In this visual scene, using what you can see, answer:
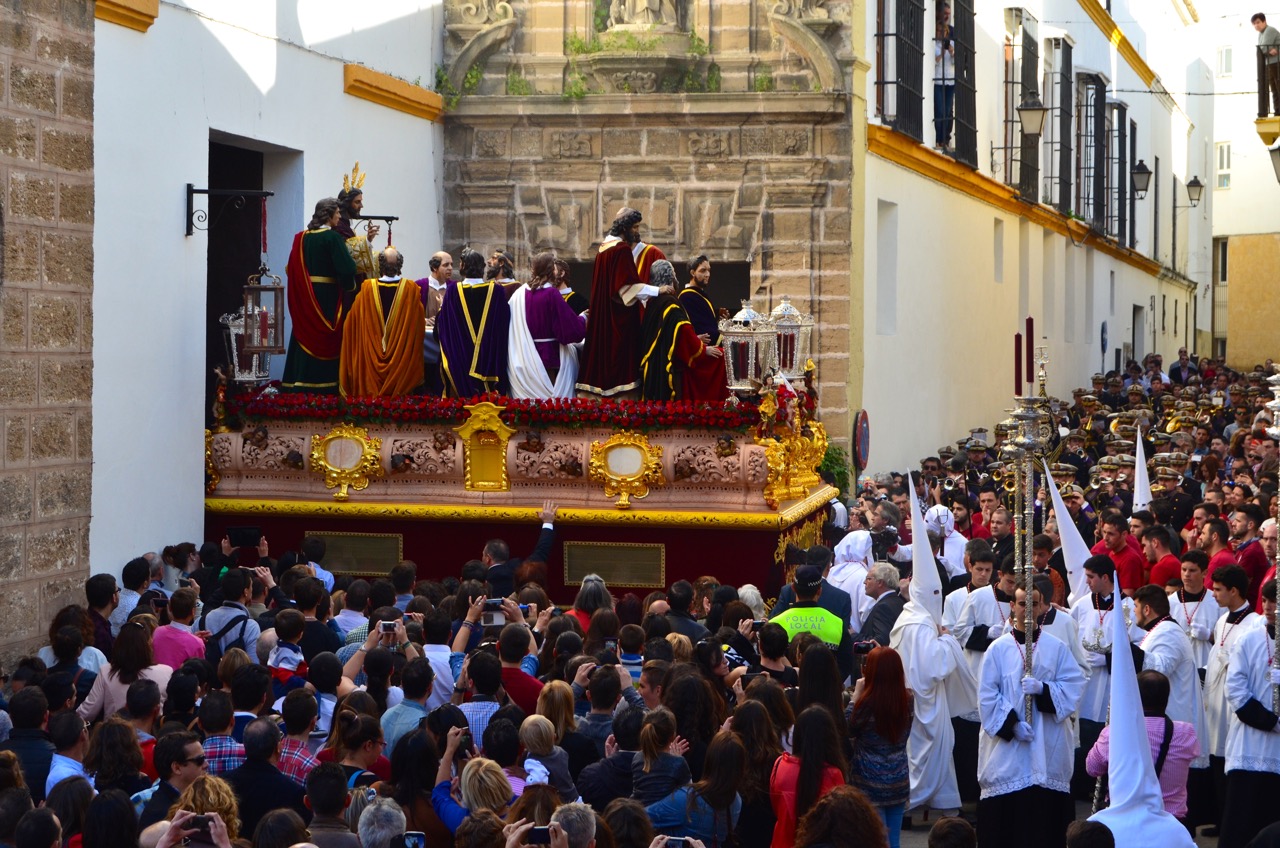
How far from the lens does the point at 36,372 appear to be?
11.9 metres

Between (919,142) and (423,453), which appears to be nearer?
(423,453)

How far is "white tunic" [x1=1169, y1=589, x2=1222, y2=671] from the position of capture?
1040cm

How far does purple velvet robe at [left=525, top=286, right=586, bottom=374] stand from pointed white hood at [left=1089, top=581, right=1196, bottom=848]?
27.6 feet

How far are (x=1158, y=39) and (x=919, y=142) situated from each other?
24.8m

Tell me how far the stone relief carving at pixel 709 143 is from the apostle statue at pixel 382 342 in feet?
16.0

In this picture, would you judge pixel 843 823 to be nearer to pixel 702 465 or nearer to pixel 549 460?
pixel 702 465

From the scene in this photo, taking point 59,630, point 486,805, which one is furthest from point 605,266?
point 486,805

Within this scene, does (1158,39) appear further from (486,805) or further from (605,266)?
(486,805)

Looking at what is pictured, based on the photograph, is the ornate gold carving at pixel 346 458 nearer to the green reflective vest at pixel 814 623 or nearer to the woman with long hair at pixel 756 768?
the green reflective vest at pixel 814 623

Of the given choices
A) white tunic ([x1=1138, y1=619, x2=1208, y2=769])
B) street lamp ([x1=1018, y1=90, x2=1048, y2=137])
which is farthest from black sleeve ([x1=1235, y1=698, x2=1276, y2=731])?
street lamp ([x1=1018, y1=90, x2=1048, y2=137])

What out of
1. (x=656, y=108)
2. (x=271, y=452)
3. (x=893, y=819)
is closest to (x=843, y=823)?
(x=893, y=819)

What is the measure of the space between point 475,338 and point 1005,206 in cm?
1439

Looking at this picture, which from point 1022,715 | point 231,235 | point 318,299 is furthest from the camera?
point 231,235

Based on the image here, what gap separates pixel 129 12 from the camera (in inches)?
521
